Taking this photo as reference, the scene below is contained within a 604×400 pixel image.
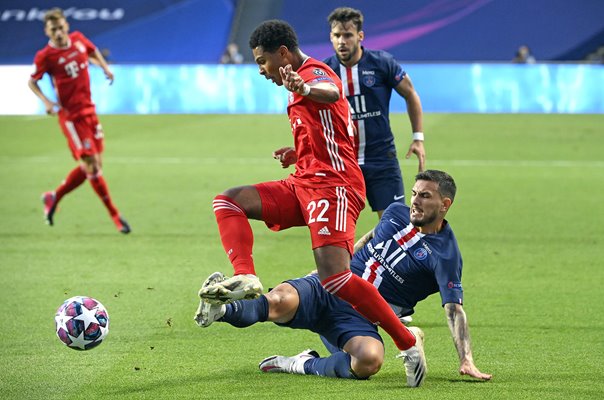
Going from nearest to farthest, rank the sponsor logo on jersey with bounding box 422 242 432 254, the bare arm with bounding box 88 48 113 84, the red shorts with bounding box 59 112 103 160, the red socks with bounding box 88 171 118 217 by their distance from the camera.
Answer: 1. the sponsor logo on jersey with bounding box 422 242 432 254
2. the red socks with bounding box 88 171 118 217
3. the red shorts with bounding box 59 112 103 160
4. the bare arm with bounding box 88 48 113 84

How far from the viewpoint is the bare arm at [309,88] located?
5.39 m

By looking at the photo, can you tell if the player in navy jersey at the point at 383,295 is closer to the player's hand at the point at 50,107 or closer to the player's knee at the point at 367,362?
the player's knee at the point at 367,362

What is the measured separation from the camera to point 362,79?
8.18 meters

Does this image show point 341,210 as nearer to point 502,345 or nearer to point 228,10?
point 502,345

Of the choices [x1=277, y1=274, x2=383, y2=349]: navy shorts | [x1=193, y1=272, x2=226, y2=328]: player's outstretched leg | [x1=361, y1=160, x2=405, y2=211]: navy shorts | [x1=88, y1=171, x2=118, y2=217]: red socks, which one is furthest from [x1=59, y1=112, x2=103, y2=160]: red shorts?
[x1=193, y1=272, x2=226, y2=328]: player's outstretched leg

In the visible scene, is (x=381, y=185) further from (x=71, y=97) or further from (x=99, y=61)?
(x=99, y=61)

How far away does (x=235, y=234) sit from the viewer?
19.3ft

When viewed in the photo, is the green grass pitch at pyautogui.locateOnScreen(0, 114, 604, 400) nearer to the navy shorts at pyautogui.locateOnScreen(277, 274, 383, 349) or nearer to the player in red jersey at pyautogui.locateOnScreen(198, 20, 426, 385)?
the navy shorts at pyautogui.locateOnScreen(277, 274, 383, 349)

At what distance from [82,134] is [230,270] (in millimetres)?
3276

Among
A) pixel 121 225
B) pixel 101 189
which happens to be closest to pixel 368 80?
pixel 121 225

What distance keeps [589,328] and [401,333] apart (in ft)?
6.59

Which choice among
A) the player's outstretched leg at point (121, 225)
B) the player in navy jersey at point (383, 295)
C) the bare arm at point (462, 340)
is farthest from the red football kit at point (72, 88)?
the bare arm at point (462, 340)

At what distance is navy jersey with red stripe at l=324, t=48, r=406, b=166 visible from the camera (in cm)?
818

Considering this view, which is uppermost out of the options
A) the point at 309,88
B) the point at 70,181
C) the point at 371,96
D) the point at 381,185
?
the point at 371,96
